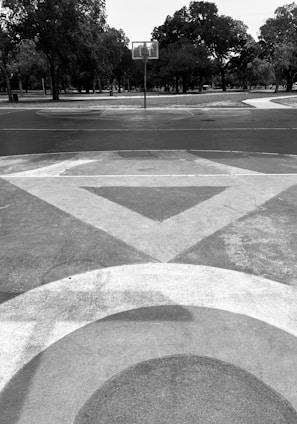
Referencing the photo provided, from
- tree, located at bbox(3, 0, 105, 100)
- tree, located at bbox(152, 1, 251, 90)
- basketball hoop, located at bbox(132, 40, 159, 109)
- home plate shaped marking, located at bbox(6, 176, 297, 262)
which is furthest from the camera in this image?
tree, located at bbox(152, 1, 251, 90)

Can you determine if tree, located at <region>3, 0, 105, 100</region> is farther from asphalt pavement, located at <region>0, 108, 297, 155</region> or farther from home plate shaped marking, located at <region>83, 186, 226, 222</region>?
home plate shaped marking, located at <region>83, 186, 226, 222</region>

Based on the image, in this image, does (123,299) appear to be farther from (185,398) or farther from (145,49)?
(145,49)

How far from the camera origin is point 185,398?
2330mm

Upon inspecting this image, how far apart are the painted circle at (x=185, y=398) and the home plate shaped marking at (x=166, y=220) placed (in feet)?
5.97

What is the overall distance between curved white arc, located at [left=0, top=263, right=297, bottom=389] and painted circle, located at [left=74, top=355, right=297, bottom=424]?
0.73 metres

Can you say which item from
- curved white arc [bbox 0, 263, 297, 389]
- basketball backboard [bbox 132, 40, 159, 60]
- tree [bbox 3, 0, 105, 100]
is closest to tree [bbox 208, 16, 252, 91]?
tree [bbox 3, 0, 105, 100]

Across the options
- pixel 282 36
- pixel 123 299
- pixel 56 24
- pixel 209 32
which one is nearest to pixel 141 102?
pixel 56 24

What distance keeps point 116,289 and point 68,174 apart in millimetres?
5216

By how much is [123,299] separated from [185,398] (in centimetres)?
132

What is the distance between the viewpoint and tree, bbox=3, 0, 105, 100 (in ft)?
116

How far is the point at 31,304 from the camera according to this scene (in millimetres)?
3406

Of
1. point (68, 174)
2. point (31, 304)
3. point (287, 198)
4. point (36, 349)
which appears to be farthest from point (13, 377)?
point (68, 174)

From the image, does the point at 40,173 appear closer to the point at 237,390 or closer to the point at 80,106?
the point at 237,390

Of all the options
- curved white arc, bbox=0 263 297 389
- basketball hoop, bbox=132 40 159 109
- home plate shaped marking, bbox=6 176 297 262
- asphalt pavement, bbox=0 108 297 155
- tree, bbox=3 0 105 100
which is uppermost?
tree, bbox=3 0 105 100
